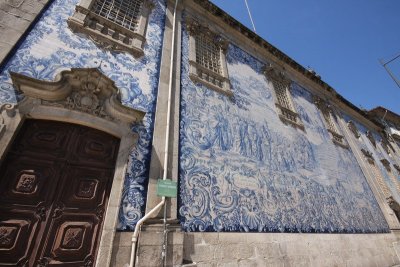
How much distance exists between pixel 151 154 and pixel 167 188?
24.8 inches

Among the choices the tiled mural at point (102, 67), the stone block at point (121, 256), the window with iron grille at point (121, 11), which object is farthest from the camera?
the window with iron grille at point (121, 11)

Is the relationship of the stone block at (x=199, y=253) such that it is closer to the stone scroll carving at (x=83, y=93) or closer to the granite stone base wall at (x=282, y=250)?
the granite stone base wall at (x=282, y=250)

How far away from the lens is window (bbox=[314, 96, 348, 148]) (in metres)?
8.75

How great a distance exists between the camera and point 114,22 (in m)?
4.50

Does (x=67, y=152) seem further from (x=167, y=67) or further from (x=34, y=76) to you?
(x=167, y=67)

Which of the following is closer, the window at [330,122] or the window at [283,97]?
the window at [283,97]

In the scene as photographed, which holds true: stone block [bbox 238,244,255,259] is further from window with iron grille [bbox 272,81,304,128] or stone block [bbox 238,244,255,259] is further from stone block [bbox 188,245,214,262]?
window with iron grille [bbox 272,81,304,128]

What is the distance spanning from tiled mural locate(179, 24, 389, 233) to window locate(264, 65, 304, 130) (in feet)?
0.99

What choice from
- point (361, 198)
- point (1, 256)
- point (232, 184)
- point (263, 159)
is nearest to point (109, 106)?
point (1, 256)

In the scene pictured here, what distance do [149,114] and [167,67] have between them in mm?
1343

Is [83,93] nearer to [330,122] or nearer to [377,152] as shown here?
[330,122]

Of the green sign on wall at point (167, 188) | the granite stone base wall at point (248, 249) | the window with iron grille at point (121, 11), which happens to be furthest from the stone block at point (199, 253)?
the window with iron grille at point (121, 11)

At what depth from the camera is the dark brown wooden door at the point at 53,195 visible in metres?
2.28

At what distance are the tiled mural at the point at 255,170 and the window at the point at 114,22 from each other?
115cm
